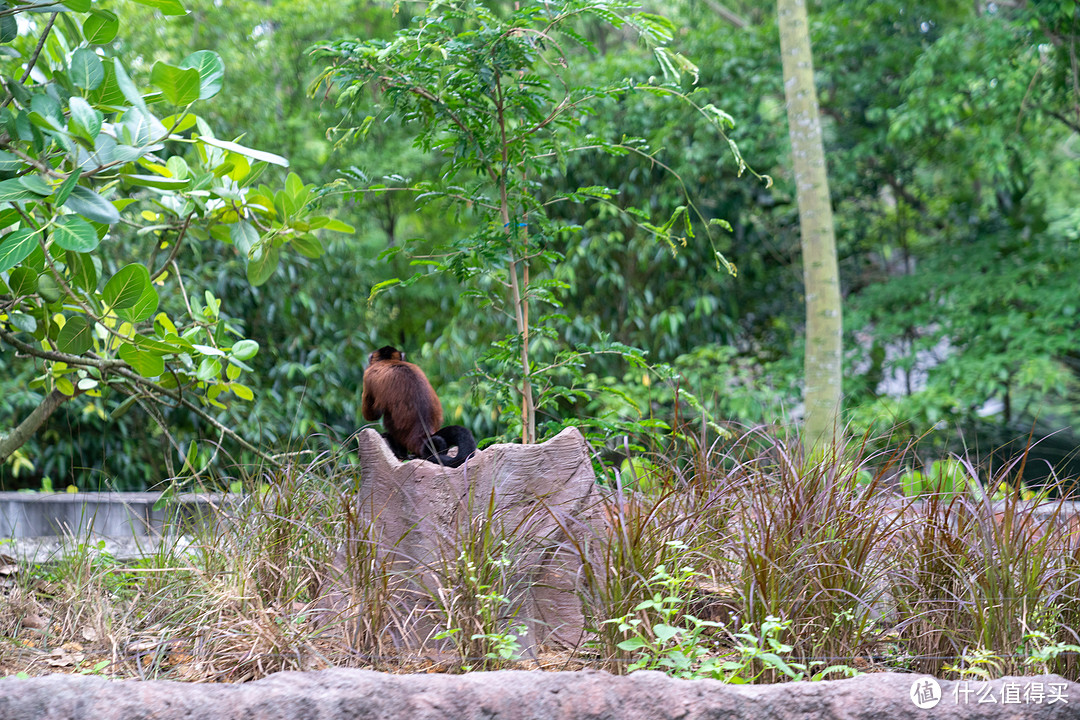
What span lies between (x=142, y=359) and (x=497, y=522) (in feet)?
4.05

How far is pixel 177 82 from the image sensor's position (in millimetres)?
2354

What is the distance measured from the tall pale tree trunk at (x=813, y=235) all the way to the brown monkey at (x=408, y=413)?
2.02 metres

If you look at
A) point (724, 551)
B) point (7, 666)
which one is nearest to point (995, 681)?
point (724, 551)

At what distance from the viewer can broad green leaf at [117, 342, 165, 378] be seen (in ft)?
8.12

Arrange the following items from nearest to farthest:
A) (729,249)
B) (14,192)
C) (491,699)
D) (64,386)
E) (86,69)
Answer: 1. (491,699)
2. (14,192)
3. (86,69)
4. (64,386)
5. (729,249)

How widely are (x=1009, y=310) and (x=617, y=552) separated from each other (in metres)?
4.94

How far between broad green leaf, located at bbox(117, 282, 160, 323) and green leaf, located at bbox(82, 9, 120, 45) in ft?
2.66

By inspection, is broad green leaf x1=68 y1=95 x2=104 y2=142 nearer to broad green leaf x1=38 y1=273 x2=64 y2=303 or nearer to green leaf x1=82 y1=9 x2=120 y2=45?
green leaf x1=82 y1=9 x2=120 y2=45

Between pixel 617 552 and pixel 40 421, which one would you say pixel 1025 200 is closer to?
pixel 617 552

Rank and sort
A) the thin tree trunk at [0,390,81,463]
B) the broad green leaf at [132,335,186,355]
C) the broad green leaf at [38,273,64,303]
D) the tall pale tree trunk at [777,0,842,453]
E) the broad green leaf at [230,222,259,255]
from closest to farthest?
the broad green leaf at [132,335,186,355]
the broad green leaf at [38,273,64,303]
the thin tree trunk at [0,390,81,463]
the broad green leaf at [230,222,259,255]
the tall pale tree trunk at [777,0,842,453]

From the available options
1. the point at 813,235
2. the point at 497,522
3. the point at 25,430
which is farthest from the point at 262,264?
the point at 813,235

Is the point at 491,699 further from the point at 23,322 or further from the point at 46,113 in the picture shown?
the point at 23,322

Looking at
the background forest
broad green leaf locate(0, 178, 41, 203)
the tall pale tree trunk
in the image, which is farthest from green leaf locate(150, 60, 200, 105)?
the tall pale tree trunk

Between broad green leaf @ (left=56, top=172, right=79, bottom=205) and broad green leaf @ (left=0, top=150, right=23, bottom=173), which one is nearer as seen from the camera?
broad green leaf @ (left=56, top=172, right=79, bottom=205)
